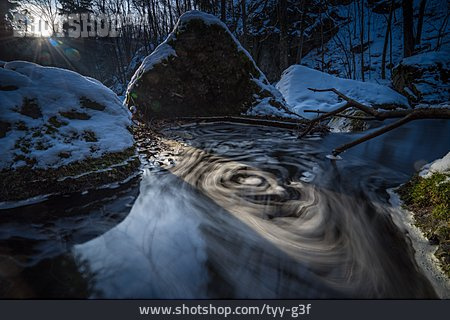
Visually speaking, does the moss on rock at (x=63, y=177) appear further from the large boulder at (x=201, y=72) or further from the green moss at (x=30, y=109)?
the large boulder at (x=201, y=72)

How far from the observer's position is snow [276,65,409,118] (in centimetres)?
846

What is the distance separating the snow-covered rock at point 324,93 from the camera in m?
8.39

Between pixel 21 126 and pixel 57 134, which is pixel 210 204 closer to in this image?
pixel 57 134

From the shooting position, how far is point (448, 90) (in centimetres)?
923

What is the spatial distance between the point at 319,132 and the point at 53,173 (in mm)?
5767

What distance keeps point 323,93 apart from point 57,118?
913 cm

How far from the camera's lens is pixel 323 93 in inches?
364

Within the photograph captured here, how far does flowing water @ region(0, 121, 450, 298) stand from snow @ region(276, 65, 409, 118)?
5.83 metres

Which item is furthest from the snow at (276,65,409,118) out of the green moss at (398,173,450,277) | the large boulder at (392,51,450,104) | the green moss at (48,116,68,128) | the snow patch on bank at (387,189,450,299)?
the green moss at (48,116,68,128)

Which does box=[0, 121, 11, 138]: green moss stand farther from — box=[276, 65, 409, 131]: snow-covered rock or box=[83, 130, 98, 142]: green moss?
box=[276, 65, 409, 131]: snow-covered rock

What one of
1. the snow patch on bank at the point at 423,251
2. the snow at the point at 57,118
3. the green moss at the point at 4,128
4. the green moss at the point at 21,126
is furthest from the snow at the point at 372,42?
the green moss at the point at 4,128

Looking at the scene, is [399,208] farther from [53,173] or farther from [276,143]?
[53,173]

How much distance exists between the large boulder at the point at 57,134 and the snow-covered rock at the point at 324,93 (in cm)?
638

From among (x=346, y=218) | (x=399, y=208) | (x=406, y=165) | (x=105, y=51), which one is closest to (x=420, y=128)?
(x=406, y=165)
